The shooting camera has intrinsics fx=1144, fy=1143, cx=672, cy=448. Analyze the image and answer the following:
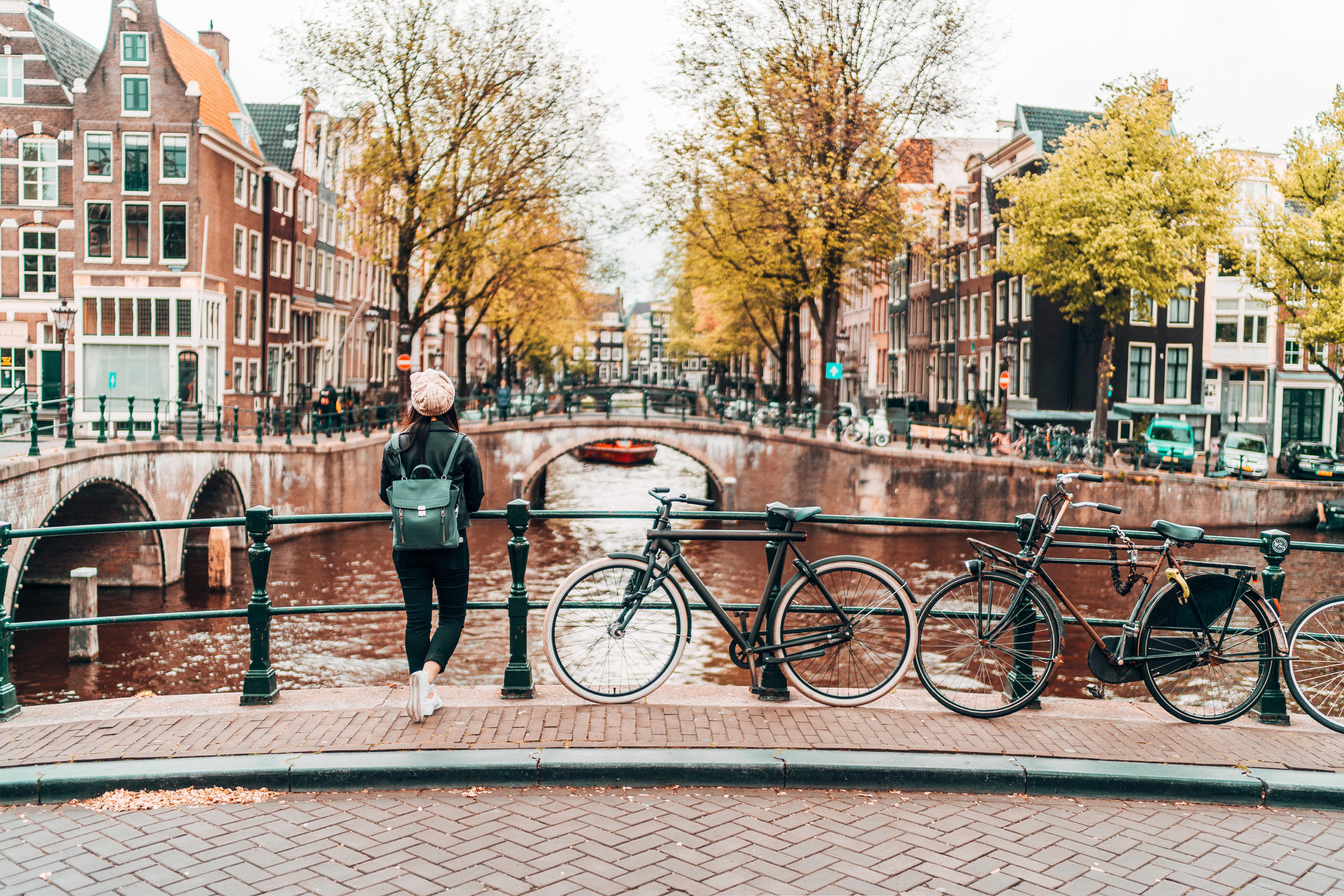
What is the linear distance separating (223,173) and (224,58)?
7.96m

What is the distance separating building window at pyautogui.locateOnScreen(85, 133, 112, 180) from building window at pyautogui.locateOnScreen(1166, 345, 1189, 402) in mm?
36231

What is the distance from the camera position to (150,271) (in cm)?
3409

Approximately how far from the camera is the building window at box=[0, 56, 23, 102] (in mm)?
36250

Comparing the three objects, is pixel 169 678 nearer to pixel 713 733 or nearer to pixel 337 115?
pixel 713 733

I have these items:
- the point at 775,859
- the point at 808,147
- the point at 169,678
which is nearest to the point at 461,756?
the point at 775,859

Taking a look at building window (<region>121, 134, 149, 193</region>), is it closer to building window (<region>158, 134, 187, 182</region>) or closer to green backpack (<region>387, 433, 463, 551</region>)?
building window (<region>158, 134, 187, 182</region>)

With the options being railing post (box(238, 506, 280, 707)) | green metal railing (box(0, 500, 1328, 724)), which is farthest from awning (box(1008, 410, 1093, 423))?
railing post (box(238, 506, 280, 707))

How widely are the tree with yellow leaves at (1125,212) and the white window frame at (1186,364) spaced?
7.26 metres

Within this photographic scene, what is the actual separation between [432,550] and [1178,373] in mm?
41749

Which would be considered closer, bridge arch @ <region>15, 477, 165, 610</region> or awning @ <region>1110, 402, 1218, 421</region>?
bridge arch @ <region>15, 477, 165, 610</region>

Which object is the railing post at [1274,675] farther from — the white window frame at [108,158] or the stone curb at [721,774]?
the white window frame at [108,158]

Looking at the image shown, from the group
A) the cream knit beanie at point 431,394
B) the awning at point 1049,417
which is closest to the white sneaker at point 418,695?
the cream knit beanie at point 431,394

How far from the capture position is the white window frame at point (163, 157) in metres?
34.3

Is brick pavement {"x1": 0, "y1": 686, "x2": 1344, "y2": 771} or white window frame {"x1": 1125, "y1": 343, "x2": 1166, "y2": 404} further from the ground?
white window frame {"x1": 1125, "y1": 343, "x2": 1166, "y2": 404}
